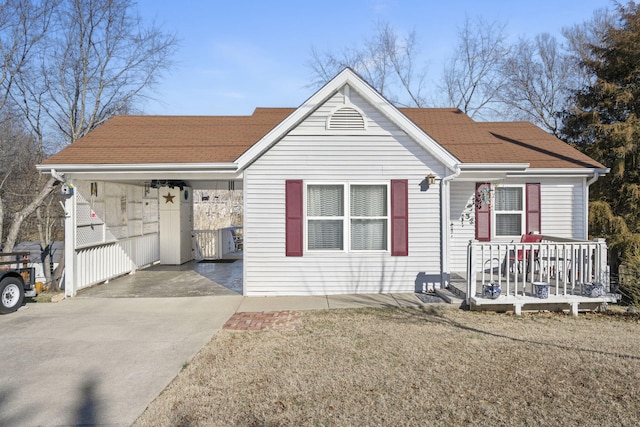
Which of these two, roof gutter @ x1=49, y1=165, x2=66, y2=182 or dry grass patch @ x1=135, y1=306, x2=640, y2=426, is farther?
roof gutter @ x1=49, y1=165, x2=66, y2=182

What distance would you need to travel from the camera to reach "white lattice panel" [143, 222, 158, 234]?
12891 mm

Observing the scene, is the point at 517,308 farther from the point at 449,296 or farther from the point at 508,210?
the point at 508,210

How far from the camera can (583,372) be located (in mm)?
4488

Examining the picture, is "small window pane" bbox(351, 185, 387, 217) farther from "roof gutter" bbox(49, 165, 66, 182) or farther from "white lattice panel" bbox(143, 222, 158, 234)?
"white lattice panel" bbox(143, 222, 158, 234)

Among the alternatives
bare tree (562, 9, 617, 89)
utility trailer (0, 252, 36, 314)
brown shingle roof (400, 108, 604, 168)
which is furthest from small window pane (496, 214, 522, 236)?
bare tree (562, 9, 617, 89)

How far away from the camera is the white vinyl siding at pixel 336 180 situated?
8500mm

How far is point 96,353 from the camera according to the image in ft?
17.8

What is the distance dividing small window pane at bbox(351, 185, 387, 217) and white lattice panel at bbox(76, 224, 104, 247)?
227 inches

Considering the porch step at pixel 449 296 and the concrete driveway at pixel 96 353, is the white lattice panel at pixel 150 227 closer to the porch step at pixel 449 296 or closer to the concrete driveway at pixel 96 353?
the concrete driveway at pixel 96 353

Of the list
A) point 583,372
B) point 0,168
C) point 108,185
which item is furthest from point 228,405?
point 0,168

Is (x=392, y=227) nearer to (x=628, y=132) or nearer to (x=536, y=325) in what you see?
(x=536, y=325)

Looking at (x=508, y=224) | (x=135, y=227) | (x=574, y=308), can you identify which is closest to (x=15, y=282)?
(x=135, y=227)

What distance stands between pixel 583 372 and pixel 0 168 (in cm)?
1883

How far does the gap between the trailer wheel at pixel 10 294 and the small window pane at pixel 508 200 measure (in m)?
10.1
